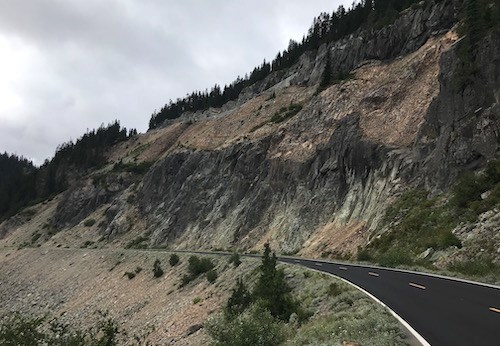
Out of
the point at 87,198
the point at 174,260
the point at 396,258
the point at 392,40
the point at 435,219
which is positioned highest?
the point at 392,40

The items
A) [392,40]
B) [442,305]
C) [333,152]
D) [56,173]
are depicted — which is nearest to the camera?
[442,305]

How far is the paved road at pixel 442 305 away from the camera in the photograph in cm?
Answer: 923

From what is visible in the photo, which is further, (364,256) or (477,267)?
(364,256)

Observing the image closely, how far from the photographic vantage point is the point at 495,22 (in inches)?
1329

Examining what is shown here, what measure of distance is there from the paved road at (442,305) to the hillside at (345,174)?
2.96m

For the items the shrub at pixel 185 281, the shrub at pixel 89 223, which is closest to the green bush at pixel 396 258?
the shrub at pixel 185 281

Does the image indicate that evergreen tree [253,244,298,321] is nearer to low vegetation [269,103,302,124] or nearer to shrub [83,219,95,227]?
low vegetation [269,103,302,124]

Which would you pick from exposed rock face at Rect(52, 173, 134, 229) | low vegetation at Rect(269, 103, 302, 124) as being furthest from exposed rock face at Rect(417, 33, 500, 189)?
exposed rock face at Rect(52, 173, 134, 229)

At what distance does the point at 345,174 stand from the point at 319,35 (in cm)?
7001

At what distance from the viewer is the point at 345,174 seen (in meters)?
45.3

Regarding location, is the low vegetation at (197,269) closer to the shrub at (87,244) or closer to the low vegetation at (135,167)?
the shrub at (87,244)

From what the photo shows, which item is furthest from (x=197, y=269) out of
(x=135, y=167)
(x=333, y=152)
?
A: (x=135, y=167)

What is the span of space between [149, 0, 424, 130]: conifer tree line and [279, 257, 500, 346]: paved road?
59.2m

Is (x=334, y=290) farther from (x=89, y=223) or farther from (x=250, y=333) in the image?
(x=89, y=223)
